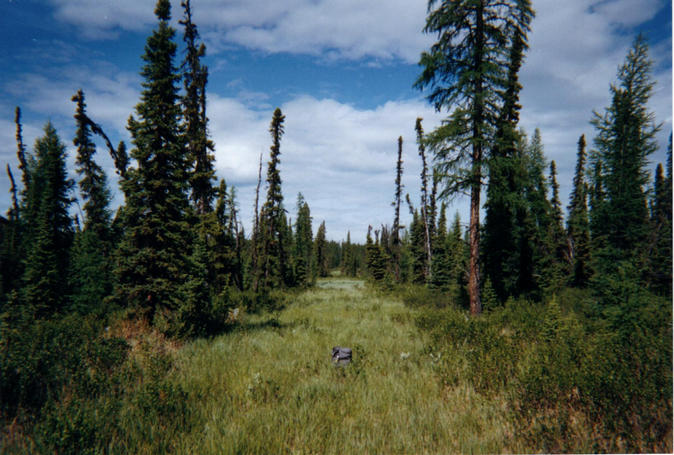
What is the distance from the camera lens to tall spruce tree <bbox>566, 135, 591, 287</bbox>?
74.7 feet

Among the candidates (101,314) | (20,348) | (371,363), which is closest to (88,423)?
(20,348)

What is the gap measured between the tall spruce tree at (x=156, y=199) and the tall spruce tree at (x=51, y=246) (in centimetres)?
1563

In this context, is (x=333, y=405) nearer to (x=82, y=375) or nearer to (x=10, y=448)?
(x=10, y=448)

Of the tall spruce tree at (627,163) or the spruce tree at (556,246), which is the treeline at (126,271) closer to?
the tall spruce tree at (627,163)

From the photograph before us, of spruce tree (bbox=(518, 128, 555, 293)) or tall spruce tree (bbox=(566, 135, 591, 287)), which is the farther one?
tall spruce tree (bbox=(566, 135, 591, 287))

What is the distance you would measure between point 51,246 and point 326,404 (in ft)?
81.8

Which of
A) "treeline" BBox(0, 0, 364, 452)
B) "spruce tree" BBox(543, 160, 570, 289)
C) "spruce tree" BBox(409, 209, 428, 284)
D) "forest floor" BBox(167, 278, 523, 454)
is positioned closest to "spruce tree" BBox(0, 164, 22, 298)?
"treeline" BBox(0, 0, 364, 452)

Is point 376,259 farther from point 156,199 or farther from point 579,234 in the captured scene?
point 156,199

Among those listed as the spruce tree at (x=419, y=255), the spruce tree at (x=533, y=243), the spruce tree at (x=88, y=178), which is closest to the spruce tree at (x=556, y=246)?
the spruce tree at (x=533, y=243)

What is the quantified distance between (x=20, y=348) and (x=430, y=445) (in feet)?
25.4

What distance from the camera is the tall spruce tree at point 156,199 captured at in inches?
331

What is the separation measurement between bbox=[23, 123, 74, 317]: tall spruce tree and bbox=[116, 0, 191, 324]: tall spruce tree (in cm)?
1563

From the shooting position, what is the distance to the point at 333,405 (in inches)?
164

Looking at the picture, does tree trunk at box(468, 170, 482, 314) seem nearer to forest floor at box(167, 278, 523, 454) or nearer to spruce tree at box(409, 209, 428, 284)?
forest floor at box(167, 278, 523, 454)
